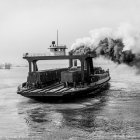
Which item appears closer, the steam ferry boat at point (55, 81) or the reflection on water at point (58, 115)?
the reflection on water at point (58, 115)

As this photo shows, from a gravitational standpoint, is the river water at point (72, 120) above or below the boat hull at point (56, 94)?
below

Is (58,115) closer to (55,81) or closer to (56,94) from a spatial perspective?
(56,94)

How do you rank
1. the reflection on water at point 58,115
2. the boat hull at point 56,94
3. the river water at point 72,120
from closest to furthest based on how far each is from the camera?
the river water at point 72,120, the reflection on water at point 58,115, the boat hull at point 56,94

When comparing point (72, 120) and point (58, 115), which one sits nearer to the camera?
point (72, 120)

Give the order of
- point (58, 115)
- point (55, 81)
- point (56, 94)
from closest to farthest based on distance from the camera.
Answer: point (58, 115) → point (56, 94) → point (55, 81)

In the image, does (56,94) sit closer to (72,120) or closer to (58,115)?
(58,115)

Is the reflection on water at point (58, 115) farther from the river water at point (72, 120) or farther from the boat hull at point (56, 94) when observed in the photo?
the boat hull at point (56, 94)

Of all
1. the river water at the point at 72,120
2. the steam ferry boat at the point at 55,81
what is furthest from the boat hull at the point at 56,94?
the river water at the point at 72,120

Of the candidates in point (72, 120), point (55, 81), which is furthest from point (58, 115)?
→ point (55, 81)

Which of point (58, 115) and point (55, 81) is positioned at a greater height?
point (55, 81)

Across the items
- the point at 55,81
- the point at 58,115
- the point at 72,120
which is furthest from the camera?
the point at 55,81

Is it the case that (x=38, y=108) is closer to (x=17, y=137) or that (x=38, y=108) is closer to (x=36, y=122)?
(x=36, y=122)

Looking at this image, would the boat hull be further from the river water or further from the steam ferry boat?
the river water

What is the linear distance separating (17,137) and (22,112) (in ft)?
46.7
